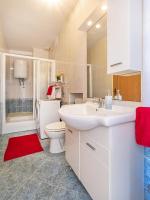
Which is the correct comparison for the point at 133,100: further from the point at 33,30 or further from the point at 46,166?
the point at 33,30

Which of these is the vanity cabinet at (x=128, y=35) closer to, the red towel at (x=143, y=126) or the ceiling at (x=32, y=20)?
the red towel at (x=143, y=126)

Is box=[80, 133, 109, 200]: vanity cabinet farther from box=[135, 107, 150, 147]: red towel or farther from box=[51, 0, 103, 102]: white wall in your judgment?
box=[51, 0, 103, 102]: white wall

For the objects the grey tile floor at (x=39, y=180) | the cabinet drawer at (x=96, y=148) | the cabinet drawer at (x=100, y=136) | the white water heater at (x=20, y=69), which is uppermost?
the white water heater at (x=20, y=69)

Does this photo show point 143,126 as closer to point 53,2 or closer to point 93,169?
point 93,169

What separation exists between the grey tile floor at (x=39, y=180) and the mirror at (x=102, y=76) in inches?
40.0

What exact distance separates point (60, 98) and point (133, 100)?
1936 millimetres

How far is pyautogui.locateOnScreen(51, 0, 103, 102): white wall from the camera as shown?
6.84ft

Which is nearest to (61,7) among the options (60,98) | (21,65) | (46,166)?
(60,98)

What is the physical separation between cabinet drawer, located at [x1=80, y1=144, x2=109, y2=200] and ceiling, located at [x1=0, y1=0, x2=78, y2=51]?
2.56 metres

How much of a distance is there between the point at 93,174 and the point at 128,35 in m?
1.10

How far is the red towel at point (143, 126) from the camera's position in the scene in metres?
0.81

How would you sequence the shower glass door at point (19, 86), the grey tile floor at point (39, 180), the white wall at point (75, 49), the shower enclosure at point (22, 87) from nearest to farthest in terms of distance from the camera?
the grey tile floor at point (39, 180) → the white wall at point (75, 49) → the shower enclosure at point (22, 87) → the shower glass door at point (19, 86)

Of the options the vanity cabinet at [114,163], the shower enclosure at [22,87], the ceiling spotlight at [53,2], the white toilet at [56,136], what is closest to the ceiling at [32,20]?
the ceiling spotlight at [53,2]

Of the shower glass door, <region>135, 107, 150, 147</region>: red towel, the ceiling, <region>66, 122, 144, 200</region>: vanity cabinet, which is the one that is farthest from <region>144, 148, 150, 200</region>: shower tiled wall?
the shower glass door
